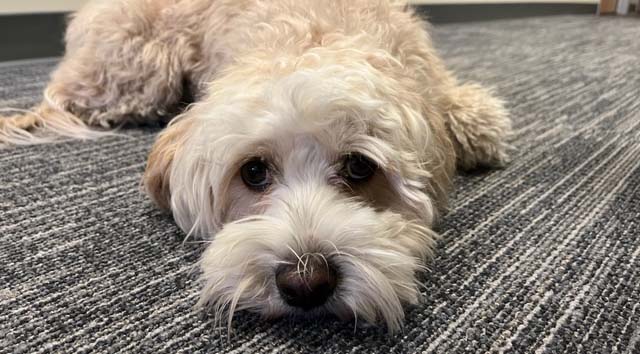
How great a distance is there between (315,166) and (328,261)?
0.20 meters

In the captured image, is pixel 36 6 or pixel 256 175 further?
pixel 36 6

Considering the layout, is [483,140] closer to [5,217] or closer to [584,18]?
[5,217]

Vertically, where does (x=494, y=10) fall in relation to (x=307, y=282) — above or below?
below

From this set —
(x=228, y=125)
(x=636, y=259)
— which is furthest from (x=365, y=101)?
(x=636, y=259)

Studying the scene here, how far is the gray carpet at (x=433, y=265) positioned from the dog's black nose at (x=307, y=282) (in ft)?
0.18

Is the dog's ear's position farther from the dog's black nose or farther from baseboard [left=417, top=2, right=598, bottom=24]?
A: baseboard [left=417, top=2, right=598, bottom=24]

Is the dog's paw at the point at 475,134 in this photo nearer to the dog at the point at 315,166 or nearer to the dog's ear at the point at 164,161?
the dog at the point at 315,166

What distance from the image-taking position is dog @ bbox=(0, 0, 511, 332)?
2.85 ft

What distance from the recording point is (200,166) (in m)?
1.04

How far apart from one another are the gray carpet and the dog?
0.04 meters

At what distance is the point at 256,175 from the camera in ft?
3.41

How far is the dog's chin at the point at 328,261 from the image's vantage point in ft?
2.80

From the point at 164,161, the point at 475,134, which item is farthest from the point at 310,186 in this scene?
the point at 475,134

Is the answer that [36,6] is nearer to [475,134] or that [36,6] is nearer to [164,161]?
[164,161]
